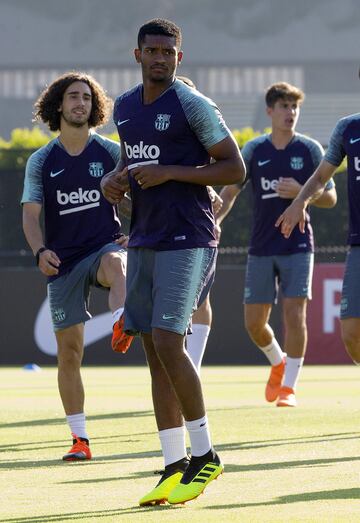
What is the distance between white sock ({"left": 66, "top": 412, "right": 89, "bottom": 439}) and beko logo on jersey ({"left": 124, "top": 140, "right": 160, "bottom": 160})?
2470 millimetres

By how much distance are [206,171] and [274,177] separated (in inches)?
232

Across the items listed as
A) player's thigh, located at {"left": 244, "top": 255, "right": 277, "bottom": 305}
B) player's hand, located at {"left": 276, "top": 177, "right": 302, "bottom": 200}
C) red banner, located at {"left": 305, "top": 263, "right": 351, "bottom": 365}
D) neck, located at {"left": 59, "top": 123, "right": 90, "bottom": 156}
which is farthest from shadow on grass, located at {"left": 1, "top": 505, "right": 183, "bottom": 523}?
red banner, located at {"left": 305, "top": 263, "right": 351, "bottom": 365}

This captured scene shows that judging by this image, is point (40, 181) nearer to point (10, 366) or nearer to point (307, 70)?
point (10, 366)

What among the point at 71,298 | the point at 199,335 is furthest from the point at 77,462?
the point at 199,335

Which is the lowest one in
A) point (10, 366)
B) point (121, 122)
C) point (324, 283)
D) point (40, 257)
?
point (10, 366)

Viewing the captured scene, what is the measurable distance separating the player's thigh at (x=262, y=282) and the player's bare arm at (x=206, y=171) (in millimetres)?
5735

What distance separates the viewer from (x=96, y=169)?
8828mm

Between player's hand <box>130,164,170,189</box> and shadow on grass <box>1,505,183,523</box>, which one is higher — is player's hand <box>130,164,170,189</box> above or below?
above

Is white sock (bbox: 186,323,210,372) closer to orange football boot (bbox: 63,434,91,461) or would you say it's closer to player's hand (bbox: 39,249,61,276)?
orange football boot (bbox: 63,434,91,461)

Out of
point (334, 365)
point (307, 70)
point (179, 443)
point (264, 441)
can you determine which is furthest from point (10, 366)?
point (307, 70)

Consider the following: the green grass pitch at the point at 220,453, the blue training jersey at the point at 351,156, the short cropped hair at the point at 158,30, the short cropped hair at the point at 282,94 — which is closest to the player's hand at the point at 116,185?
the short cropped hair at the point at 158,30

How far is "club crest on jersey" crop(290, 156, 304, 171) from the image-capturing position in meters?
12.1

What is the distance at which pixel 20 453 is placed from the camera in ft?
28.2

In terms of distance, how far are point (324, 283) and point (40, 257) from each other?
37.9 ft
